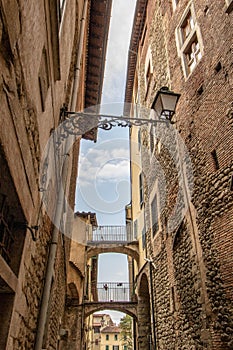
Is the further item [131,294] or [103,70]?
[131,294]

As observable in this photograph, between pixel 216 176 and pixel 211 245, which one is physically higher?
pixel 216 176

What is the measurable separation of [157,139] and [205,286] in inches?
230

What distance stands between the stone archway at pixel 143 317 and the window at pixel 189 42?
8.32 m

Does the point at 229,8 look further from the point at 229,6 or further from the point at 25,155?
the point at 25,155

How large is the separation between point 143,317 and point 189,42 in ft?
37.7

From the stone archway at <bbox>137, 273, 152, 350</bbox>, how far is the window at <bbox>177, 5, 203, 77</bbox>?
8318mm

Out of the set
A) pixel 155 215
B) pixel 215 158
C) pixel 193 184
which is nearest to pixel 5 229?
pixel 215 158

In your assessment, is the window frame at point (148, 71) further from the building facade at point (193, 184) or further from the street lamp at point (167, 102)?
the street lamp at point (167, 102)

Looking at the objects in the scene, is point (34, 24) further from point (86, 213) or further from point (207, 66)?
point (86, 213)

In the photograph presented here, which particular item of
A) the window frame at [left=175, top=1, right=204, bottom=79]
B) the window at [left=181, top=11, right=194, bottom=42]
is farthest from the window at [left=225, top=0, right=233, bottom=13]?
the window at [left=181, top=11, right=194, bottom=42]

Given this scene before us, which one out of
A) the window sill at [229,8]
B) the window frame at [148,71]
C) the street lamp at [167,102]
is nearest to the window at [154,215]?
the window frame at [148,71]

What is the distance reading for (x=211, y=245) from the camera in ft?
19.9

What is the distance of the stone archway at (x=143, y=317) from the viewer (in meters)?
13.1

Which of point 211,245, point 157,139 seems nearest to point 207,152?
point 211,245
